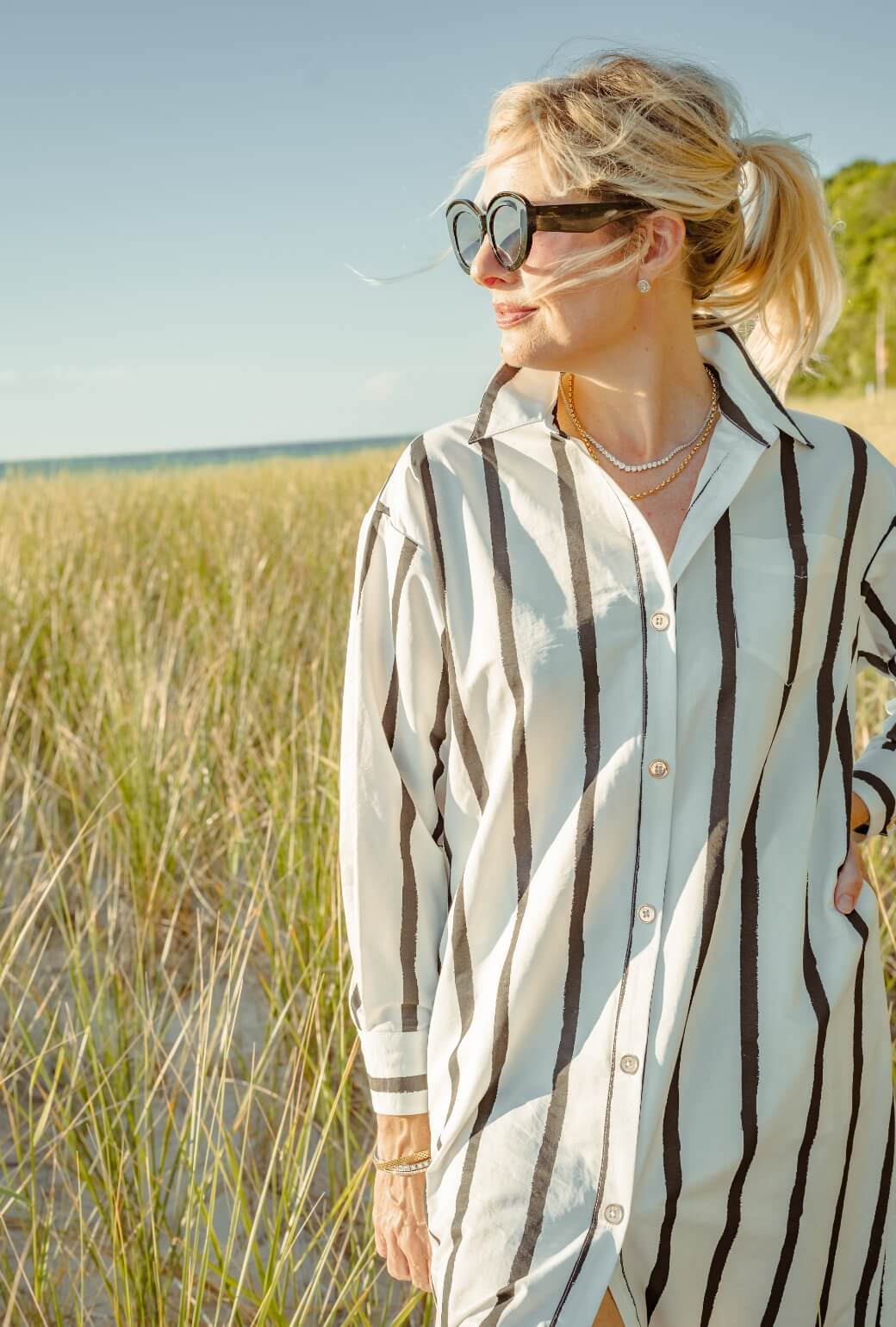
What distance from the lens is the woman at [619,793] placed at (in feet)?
3.14

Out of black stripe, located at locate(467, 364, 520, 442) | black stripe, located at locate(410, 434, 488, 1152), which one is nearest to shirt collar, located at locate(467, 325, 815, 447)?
black stripe, located at locate(467, 364, 520, 442)

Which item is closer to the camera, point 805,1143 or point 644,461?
point 805,1143

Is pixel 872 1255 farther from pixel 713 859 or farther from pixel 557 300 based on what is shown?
pixel 557 300

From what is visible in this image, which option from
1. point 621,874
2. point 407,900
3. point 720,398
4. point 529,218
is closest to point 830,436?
point 720,398

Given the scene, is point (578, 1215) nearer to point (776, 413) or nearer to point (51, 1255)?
point (776, 413)

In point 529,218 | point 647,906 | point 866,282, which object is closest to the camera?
point 647,906

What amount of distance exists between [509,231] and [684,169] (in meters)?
0.20

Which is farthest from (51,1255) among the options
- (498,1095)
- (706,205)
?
(706,205)

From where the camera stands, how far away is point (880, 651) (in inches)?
47.1

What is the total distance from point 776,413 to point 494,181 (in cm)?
38

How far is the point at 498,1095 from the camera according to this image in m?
0.99

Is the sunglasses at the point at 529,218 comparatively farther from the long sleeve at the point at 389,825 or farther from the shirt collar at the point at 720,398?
the long sleeve at the point at 389,825

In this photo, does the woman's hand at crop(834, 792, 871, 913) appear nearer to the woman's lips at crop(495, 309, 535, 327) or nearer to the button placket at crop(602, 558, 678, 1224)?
the button placket at crop(602, 558, 678, 1224)

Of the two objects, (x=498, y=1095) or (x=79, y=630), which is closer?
(x=498, y=1095)
